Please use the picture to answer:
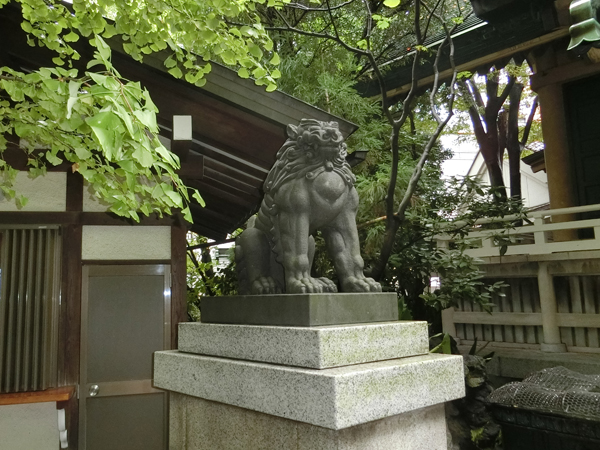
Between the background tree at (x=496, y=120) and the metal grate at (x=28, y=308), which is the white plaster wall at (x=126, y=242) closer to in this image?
the metal grate at (x=28, y=308)

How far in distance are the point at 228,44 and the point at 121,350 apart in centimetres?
361

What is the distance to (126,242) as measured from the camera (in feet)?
18.0

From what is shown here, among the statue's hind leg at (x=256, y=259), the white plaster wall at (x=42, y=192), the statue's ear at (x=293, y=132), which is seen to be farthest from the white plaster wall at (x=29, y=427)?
the statue's ear at (x=293, y=132)

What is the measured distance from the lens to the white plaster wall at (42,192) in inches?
210

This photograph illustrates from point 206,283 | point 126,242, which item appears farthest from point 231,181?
point 206,283

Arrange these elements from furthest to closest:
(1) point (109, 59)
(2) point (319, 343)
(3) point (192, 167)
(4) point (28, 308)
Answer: (3) point (192, 167)
(4) point (28, 308)
(1) point (109, 59)
(2) point (319, 343)

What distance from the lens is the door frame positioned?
5.16m

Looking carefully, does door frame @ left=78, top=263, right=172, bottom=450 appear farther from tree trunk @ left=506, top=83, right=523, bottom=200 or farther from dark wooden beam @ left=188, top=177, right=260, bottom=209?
tree trunk @ left=506, top=83, right=523, bottom=200

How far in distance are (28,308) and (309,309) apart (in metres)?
3.93

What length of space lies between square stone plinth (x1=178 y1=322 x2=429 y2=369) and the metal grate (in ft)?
8.94

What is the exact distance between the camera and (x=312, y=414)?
2.42 metres

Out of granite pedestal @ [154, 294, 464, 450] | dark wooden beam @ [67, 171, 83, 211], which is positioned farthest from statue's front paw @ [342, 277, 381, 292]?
dark wooden beam @ [67, 171, 83, 211]

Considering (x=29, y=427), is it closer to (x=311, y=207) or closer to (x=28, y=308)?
(x=28, y=308)

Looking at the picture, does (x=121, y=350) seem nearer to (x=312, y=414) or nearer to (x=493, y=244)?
(x=312, y=414)
